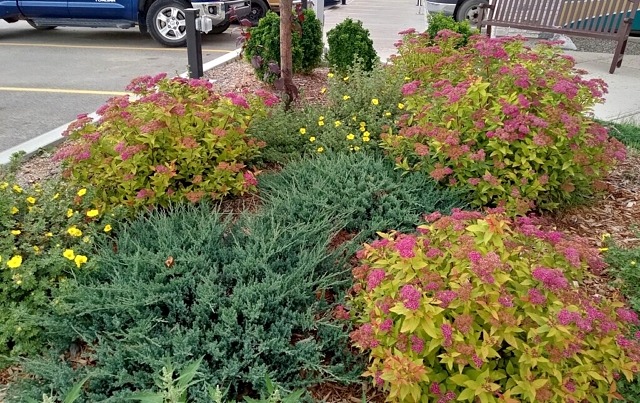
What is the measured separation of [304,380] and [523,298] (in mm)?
936

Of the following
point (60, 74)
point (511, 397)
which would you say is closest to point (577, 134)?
point (511, 397)

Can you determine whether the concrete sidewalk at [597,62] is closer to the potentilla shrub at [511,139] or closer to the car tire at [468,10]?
the car tire at [468,10]

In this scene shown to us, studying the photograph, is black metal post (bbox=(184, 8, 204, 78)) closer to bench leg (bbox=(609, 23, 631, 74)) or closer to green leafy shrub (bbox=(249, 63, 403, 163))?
green leafy shrub (bbox=(249, 63, 403, 163))

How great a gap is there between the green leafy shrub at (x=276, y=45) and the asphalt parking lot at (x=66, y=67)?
4.10ft

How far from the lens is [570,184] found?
11.2 feet

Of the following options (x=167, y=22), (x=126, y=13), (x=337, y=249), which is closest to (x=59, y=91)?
(x=167, y=22)

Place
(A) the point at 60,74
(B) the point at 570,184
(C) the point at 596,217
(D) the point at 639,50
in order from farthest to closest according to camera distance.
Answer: (D) the point at 639,50, (A) the point at 60,74, (C) the point at 596,217, (B) the point at 570,184

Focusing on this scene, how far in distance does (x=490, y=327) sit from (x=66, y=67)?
8.21 meters

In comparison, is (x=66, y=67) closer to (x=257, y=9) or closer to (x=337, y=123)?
(x=257, y=9)

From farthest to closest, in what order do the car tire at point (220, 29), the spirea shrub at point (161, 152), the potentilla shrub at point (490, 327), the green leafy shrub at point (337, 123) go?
the car tire at point (220, 29) → the green leafy shrub at point (337, 123) → the spirea shrub at point (161, 152) → the potentilla shrub at point (490, 327)

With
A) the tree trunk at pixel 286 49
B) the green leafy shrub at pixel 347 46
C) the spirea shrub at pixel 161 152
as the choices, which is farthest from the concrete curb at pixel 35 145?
the green leafy shrub at pixel 347 46

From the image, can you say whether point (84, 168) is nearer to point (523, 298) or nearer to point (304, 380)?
point (304, 380)

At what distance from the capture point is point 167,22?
9.63 m

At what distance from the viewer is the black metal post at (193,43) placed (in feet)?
17.3
